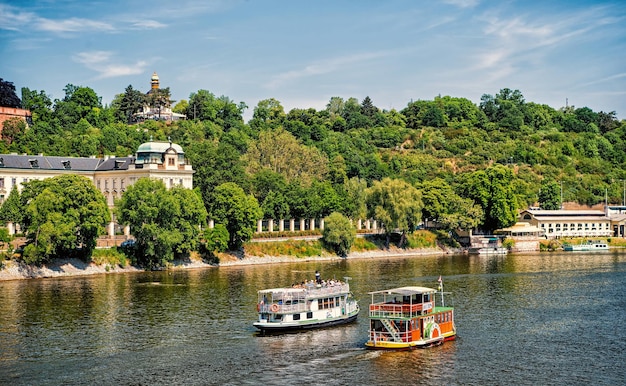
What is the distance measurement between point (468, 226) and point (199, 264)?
53.9m

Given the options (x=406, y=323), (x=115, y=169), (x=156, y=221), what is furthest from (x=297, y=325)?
(x=115, y=169)

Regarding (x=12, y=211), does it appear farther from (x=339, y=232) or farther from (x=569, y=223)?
(x=569, y=223)

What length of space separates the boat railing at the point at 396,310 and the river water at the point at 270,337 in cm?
272

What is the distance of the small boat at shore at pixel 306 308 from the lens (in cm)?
6281

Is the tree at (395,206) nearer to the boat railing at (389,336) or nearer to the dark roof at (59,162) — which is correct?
the dark roof at (59,162)

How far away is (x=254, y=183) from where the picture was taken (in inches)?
5335

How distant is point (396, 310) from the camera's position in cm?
5666

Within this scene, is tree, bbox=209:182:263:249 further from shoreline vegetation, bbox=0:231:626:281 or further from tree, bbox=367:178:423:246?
tree, bbox=367:178:423:246

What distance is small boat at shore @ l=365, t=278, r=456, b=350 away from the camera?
5628 centimetres

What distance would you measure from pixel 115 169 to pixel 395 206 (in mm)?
44863

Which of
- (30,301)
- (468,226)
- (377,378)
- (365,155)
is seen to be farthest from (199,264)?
(365,155)

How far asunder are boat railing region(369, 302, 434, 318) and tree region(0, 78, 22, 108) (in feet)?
429

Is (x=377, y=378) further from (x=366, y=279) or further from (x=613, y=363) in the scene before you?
(x=366, y=279)

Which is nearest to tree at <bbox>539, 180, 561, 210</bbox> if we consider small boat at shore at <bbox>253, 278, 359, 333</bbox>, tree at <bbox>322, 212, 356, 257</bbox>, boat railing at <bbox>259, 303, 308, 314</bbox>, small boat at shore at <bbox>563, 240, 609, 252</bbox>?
small boat at shore at <bbox>563, 240, 609, 252</bbox>
